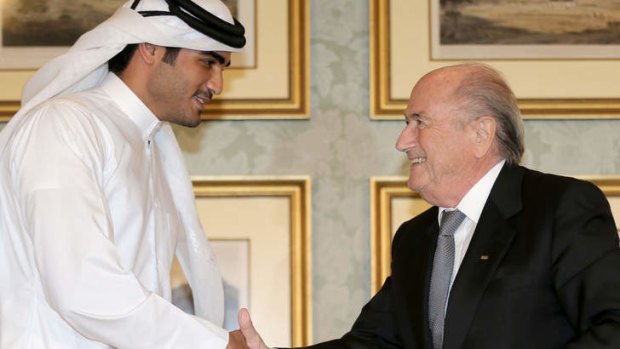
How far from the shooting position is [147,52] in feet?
9.49

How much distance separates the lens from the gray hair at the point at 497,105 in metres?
2.72

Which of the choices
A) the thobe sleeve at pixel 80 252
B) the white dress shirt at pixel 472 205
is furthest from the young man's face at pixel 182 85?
the white dress shirt at pixel 472 205

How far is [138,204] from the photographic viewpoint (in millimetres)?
2748

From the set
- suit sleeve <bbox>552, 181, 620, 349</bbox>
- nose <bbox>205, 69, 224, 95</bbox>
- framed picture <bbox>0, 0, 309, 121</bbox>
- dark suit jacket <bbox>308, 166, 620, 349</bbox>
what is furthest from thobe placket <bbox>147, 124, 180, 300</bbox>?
suit sleeve <bbox>552, 181, 620, 349</bbox>

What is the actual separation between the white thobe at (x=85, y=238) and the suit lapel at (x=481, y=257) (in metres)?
0.57

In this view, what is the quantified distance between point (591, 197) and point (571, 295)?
24cm

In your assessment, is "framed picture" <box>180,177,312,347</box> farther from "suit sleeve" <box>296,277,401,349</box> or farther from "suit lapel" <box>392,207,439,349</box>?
"suit lapel" <box>392,207,439,349</box>

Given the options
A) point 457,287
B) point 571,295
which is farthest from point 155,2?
point 571,295

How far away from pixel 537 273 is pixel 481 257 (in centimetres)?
15

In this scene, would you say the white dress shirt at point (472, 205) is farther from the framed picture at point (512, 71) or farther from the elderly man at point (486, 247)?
the framed picture at point (512, 71)

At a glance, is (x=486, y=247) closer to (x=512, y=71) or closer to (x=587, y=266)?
(x=587, y=266)

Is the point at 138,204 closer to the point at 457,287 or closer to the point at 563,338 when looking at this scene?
the point at 457,287

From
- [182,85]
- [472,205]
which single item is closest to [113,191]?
[182,85]

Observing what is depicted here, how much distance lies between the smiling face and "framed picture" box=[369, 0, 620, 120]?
772 mm
